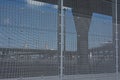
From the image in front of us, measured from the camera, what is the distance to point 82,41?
5.58m

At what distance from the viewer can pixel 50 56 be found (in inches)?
204

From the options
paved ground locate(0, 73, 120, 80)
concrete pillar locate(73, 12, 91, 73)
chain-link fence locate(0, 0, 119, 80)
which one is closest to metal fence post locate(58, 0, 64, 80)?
chain-link fence locate(0, 0, 119, 80)

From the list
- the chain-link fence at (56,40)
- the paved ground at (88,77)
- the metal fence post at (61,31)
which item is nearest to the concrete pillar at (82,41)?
the chain-link fence at (56,40)

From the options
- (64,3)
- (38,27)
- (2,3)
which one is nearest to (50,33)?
(38,27)

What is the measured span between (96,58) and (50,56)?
1112mm

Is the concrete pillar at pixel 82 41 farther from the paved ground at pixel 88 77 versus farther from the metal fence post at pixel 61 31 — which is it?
the metal fence post at pixel 61 31

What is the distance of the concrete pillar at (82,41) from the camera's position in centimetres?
552

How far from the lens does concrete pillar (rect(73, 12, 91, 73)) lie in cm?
552

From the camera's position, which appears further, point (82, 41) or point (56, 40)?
point (82, 41)

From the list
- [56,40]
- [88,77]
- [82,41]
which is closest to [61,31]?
[56,40]

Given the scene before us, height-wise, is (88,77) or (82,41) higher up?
(82,41)

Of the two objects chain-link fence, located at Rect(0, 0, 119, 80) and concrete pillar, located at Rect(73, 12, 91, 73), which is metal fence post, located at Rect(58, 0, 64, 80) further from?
concrete pillar, located at Rect(73, 12, 91, 73)

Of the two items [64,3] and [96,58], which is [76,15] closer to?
[64,3]

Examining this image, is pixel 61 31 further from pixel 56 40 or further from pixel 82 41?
pixel 82 41
